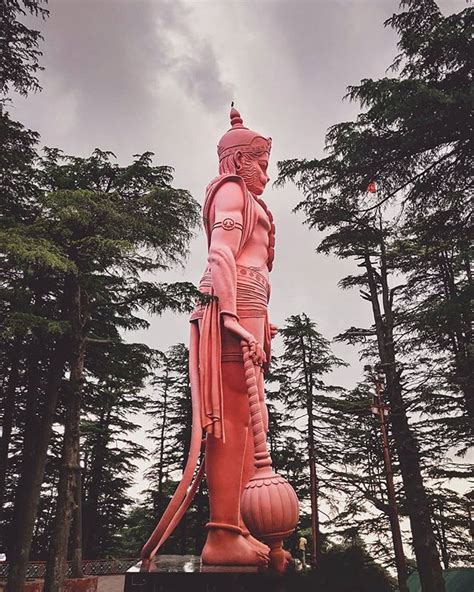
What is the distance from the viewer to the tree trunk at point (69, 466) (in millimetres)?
8695

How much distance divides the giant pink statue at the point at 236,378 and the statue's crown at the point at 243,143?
0.01 metres

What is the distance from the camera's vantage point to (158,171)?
11.5 meters

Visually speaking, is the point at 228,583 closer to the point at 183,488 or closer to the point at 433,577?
the point at 183,488

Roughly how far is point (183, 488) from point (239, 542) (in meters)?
0.63

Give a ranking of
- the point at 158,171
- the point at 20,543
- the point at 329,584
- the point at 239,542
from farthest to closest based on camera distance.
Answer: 1. the point at 158,171
2. the point at 20,543
3. the point at 239,542
4. the point at 329,584

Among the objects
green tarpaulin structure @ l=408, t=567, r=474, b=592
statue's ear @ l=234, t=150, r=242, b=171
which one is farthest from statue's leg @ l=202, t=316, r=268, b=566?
green tarpaulin structure @ l=408, t=567, r=474, b=592


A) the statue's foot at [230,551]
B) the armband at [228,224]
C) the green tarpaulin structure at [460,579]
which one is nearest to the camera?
the statue's foot at [230,551]

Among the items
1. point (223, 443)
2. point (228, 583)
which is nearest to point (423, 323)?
point (223, 443)

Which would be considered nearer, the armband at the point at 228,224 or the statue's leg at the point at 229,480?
the statue's leg at the point at 229,480

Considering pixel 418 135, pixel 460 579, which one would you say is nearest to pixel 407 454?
pixel 460 579

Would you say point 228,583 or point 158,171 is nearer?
point 228,583

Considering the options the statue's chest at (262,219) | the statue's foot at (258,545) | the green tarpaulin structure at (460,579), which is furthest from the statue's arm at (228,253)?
the green tarpaulin structure at (460,579)

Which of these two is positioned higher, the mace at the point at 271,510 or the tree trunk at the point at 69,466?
the tree trunk at the point at 69,466

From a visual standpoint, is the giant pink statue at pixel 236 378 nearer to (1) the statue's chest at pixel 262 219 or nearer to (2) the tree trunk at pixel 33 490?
(1) the statue's chest at pixel 262 219
